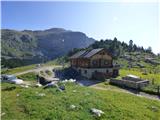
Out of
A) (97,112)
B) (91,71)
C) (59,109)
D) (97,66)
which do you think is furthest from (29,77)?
(97,112)

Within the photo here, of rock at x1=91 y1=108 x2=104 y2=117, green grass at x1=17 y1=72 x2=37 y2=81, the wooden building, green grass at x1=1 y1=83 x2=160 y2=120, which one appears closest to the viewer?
green grass at x1=1 y1=83 x2=160 y2=120

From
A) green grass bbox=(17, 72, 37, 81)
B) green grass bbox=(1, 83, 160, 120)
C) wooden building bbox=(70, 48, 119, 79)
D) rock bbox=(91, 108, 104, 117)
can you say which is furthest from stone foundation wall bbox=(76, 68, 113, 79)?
rock bbox=(91, 108, 104, 117)

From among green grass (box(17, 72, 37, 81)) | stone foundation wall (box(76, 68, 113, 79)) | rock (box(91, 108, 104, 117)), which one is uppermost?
stone foundation wall (box(76, 68, 113, 79))

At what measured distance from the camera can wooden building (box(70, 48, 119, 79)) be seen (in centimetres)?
6112

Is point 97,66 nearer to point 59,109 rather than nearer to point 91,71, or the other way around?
point 91,71

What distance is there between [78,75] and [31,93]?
35.9 meters

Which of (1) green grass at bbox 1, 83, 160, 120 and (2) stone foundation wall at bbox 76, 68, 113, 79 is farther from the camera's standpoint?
(2) stone foundation wall at bbox 76, 68, 113, 79

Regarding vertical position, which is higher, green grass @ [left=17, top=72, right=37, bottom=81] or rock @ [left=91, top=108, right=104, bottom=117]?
green grass @ [left=17, top=72, right=37, bottom=81]

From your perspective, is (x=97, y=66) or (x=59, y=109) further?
(x=97, y=66)

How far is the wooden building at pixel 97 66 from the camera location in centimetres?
6112

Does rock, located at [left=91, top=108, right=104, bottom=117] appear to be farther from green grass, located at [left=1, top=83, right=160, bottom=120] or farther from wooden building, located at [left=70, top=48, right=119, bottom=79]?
wooden building, located at [left=70, top=48, right=119, bottom=79]

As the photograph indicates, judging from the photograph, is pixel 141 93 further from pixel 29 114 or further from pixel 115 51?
pixel 115 51

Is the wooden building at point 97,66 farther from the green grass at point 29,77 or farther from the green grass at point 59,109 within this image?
the green grass at point 59,109

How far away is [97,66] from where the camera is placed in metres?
63.3
